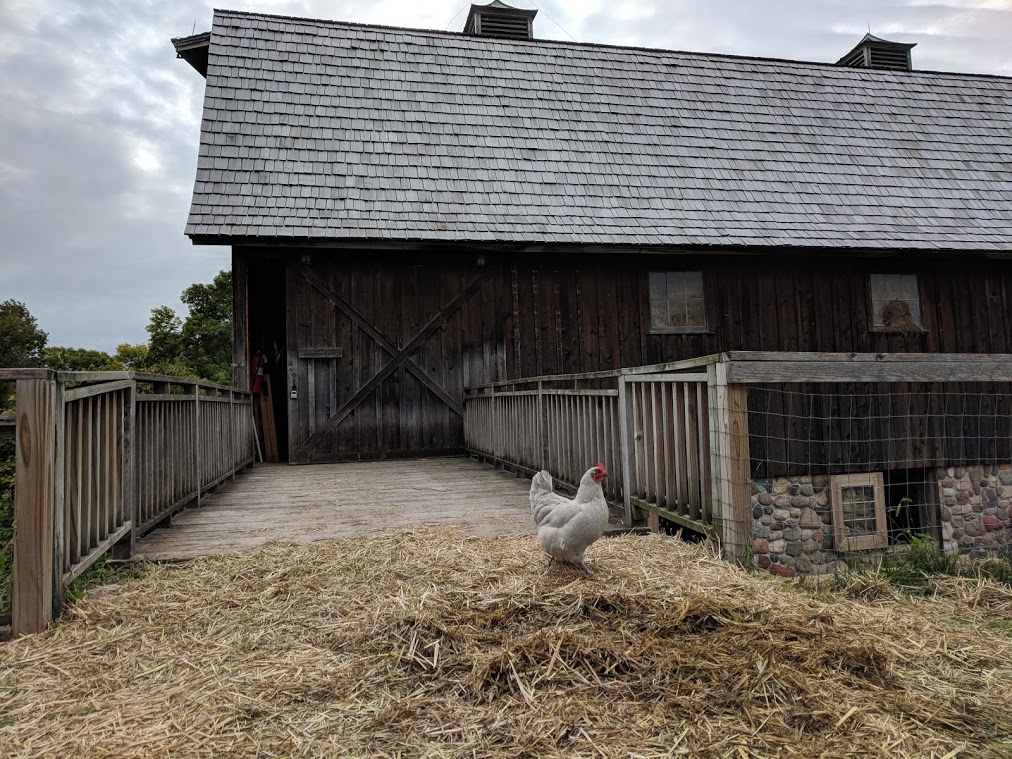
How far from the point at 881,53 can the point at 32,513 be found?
72.0 feet

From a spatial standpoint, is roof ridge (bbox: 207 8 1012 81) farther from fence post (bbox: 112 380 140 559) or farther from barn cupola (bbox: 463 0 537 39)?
fence post (bbox: 112 380 140 559)

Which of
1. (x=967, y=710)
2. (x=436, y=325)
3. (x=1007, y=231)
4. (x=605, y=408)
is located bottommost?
(x=967, y=710)

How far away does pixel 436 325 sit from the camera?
10.2m

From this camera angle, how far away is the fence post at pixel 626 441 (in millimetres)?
4848

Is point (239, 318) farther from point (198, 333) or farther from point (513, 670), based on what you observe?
point (198, 333)

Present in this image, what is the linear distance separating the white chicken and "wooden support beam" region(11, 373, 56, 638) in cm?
236

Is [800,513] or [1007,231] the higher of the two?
[1007,231]

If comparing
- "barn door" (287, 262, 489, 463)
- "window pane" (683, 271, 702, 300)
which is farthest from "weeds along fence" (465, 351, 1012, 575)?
"window pane" (683, 271, 702, 300)

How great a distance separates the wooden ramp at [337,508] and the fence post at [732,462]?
1.47 metres

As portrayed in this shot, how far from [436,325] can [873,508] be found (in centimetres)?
657

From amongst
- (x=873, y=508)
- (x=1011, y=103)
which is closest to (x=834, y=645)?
(x=873, y=508)

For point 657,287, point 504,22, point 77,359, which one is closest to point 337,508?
point 657,287

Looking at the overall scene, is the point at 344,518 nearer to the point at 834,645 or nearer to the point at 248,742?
the point at 248,742

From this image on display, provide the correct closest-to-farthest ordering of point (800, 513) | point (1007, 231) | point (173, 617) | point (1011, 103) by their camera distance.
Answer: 1. point (173, 617)
2. point (800, 513)
3. point (1007, 231)
4. point (1011, 103)
